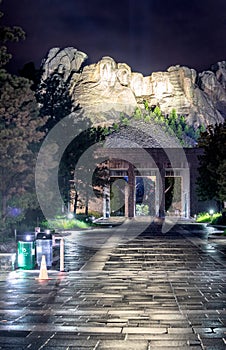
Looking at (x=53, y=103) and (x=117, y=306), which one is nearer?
(x=117, y=306)

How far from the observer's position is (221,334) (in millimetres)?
7750

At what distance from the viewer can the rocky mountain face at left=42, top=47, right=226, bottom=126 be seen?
14825 cm

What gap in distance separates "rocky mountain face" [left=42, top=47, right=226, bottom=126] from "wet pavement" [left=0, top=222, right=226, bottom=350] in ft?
421

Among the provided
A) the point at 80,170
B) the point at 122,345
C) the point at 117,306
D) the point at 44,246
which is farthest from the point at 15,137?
the point at 80,170

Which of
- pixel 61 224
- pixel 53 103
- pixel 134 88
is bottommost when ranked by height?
pixel 61 224

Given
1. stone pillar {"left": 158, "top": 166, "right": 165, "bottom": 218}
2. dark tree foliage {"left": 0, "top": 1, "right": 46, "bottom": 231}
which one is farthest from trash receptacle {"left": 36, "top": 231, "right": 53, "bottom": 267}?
stone pillar {"left": 158, "top": 166, "right": 165, "bottom": 218}

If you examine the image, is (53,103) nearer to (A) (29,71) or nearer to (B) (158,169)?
(A) (29,71)

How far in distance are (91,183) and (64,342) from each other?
1563 inches

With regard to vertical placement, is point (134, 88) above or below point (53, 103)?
above

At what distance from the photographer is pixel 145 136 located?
139000 mm

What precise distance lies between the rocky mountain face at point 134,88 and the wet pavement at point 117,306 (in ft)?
421

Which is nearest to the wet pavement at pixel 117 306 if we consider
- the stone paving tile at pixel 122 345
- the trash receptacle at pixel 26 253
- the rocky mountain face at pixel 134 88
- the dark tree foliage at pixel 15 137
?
the stone paving tile at pixel 122 345

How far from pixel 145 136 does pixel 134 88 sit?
24.7 m

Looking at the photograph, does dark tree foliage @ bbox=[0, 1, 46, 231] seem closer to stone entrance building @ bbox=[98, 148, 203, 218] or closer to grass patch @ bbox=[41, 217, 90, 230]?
grass patch @ bbox=[41, 217, 90, 230]
